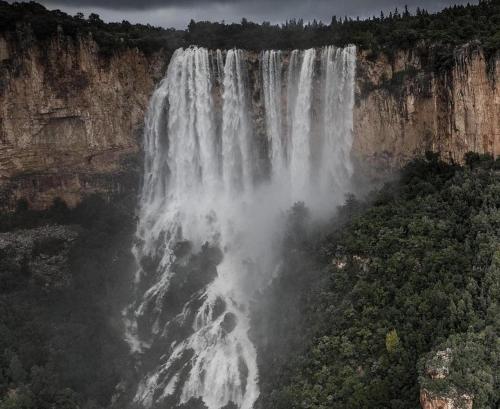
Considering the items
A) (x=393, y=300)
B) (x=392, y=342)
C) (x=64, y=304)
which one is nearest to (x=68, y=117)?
(x=64, y=304)

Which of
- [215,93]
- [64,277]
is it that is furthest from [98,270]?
[215,93]

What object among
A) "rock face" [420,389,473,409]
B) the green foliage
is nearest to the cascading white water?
the green foliage

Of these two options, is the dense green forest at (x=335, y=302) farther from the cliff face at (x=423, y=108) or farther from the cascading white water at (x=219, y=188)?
the cascading white water at (x=219, y=188)

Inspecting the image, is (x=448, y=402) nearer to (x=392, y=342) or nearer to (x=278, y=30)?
(x=392, y=342)

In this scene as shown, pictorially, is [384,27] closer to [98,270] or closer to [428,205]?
[428,205]

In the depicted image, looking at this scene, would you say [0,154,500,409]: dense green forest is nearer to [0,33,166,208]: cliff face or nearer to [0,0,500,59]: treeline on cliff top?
[0,33,166,208]: cliff face

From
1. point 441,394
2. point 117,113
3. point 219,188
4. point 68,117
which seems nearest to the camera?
point 441,394

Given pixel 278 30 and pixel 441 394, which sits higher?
pixel 278 30

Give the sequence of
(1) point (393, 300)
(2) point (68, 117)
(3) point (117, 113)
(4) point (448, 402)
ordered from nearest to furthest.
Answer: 1. (4) point (448, 402)
2. (1) point (393, 300)
3. (2) point (68, 117)
4. (3) point (117, 113)

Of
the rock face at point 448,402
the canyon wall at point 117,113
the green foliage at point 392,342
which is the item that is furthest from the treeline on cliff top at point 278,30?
the rock face at point 448,402
